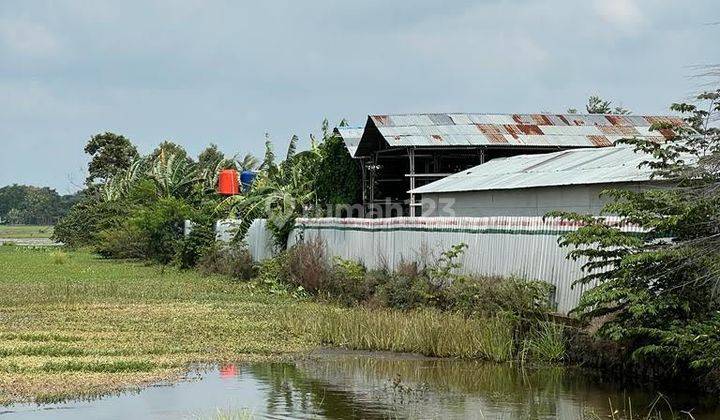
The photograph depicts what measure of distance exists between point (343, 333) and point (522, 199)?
352 inches

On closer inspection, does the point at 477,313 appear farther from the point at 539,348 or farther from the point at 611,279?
the point at 611,279

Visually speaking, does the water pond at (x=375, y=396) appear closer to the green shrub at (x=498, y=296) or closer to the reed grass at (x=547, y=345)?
the reed grass at (x=547, y=345)

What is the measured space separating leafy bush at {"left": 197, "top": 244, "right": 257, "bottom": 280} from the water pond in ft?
59.2

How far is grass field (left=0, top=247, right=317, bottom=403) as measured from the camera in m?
15.9

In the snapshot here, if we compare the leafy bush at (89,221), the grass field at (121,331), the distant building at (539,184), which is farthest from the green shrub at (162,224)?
the distant building at (539,184)

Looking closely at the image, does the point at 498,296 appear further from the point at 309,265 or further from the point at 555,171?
the point at 309,265

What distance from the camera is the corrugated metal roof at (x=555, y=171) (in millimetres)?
24062

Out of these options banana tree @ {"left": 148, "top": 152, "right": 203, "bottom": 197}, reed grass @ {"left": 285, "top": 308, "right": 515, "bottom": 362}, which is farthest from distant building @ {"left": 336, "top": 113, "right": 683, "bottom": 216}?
reed grass @ {"left": 285, "top": 308, "right": 515, "bottom": 362}

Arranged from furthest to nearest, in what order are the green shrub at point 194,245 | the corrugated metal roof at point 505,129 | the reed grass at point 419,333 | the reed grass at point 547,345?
1. the green shrub at point 194,245
2. the corrugated metal roof at point 505,129
3. the reed grass at point 419,333
4. the reed grass at point 547,345

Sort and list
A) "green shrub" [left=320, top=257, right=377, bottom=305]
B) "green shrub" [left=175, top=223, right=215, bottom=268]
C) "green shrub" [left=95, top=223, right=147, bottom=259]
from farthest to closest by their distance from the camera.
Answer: "green shrub" [left=95, top=223, right=147, bottom=259], "green shrub" [left=175, top=223, right=215, bottom=268], "green shrub" [left=320, top=257, right=377, bottom=305]

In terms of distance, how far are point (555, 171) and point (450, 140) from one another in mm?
9292

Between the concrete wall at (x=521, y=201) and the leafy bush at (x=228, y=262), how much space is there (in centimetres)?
573

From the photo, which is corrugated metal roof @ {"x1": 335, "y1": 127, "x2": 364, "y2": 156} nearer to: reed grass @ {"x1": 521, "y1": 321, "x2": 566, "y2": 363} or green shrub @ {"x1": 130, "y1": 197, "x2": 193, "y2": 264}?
green shrub @ {"x1": 130, "y1": 197, "x2": 193, "y2": 264}

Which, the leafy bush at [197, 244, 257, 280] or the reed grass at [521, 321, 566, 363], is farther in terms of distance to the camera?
the leafy bush at [197, 244, 257, 280]
